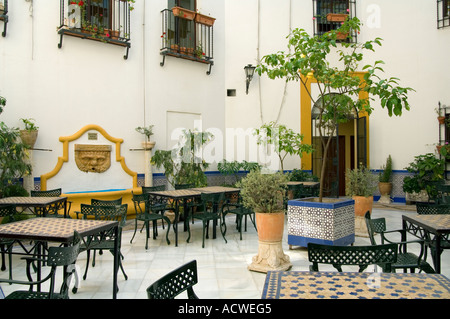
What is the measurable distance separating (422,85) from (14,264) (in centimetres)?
996


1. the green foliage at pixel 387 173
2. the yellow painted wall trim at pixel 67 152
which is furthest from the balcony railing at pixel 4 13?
the green foliage at pixel 387 173

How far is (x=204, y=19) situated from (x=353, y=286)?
8450mm

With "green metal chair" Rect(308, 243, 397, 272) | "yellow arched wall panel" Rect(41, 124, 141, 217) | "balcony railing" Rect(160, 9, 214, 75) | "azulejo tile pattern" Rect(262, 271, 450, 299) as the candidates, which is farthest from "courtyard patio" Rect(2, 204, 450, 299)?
"balcony railing" Rect(160, 9, 214, 75)

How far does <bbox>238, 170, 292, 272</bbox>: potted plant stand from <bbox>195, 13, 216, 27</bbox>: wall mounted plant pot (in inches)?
236

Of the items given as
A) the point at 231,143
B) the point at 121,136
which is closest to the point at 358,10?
the point at 231,143

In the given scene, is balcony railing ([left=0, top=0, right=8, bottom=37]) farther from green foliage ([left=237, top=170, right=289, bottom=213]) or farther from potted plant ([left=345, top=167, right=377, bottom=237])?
potted plant ([left=345, top=167, right=377, bottom=237])

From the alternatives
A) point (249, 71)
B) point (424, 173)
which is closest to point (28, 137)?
point (249, 71)

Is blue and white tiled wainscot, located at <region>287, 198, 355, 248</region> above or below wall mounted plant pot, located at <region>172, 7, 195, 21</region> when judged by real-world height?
below

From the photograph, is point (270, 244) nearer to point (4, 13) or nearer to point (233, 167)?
point (233, 167)

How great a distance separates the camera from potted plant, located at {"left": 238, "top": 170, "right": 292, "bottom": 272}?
14.4 feet

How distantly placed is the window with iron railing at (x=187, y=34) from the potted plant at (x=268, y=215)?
5.34m

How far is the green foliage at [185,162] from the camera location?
8.26 meters

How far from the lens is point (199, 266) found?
15.5ft

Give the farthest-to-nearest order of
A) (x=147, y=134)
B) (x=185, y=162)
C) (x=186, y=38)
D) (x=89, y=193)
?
(x=186, y=38), (x=185, y=162), (x=147, y=134), (x=89, y=193)
